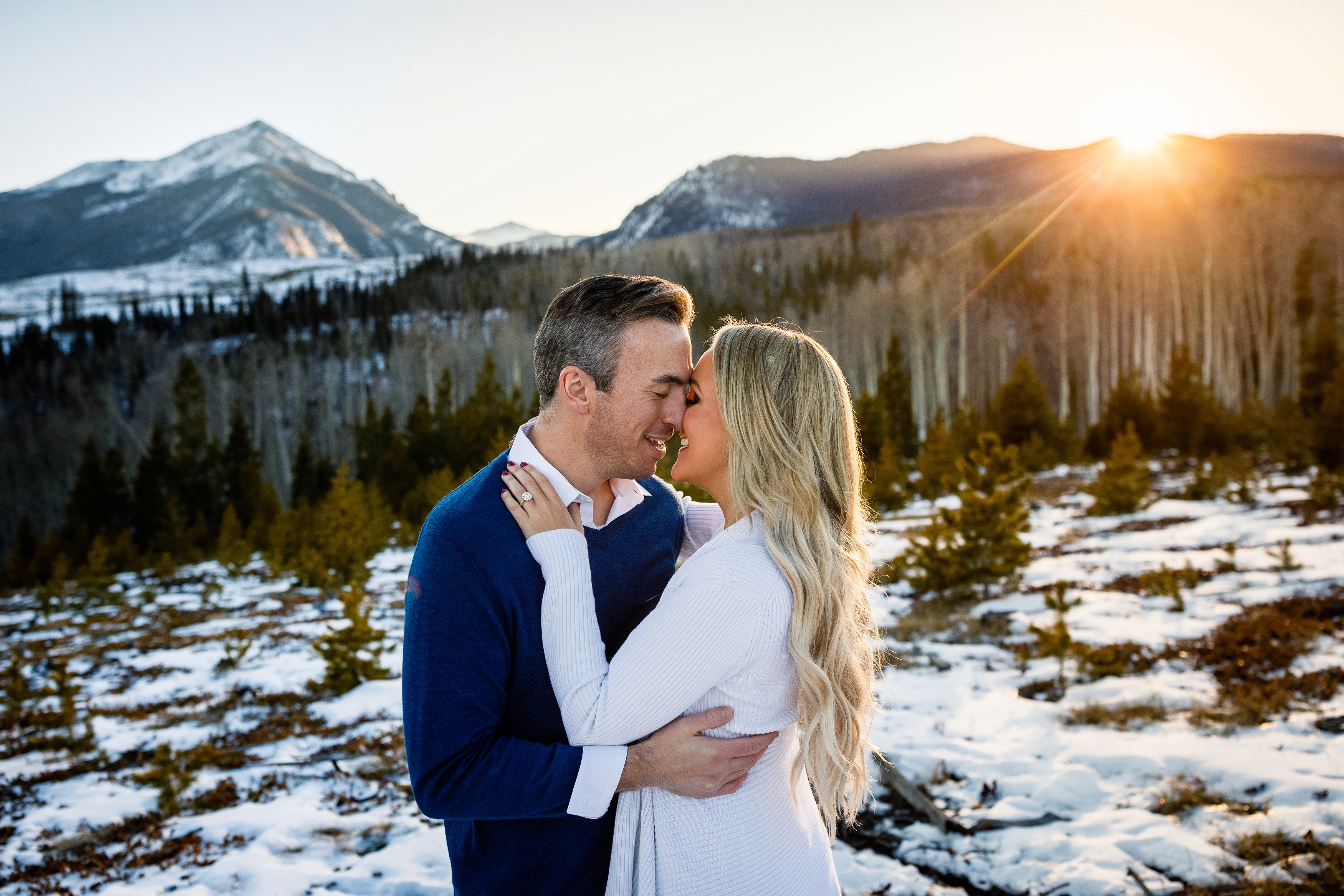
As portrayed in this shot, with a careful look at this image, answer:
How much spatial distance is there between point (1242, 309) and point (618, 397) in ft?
202

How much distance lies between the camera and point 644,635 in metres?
1.98

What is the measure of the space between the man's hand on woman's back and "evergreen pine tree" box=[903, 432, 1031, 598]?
9653 millimetres

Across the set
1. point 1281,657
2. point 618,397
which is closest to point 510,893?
point 618,397

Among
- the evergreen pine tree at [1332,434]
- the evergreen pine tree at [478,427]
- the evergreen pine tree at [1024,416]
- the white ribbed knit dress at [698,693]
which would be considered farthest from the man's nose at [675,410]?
the evergreen pine tree at [478,427]

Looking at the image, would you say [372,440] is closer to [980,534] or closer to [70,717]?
[70,717]

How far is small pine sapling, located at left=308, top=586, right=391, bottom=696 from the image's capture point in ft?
31.3

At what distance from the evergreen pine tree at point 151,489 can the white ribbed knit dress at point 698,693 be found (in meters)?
44.2

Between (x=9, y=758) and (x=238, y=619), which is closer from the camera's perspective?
(x=9, y=758)

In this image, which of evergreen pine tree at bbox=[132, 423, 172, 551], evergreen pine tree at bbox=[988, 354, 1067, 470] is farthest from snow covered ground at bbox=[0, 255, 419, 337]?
evergreen pine tree at bbox=[988, 354, 1067, 470]

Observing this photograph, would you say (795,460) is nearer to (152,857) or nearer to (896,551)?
(152,857)

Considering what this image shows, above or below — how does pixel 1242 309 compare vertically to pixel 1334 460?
Result: above

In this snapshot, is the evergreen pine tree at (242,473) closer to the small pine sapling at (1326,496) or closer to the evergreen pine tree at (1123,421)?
the evergreen pine tree at (1123,421)

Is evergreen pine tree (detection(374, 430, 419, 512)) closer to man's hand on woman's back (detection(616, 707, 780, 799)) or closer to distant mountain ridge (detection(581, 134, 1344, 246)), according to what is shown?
man's hand on woman's back (detection(616, 707, 780, 799))

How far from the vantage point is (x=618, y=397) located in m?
2.46
